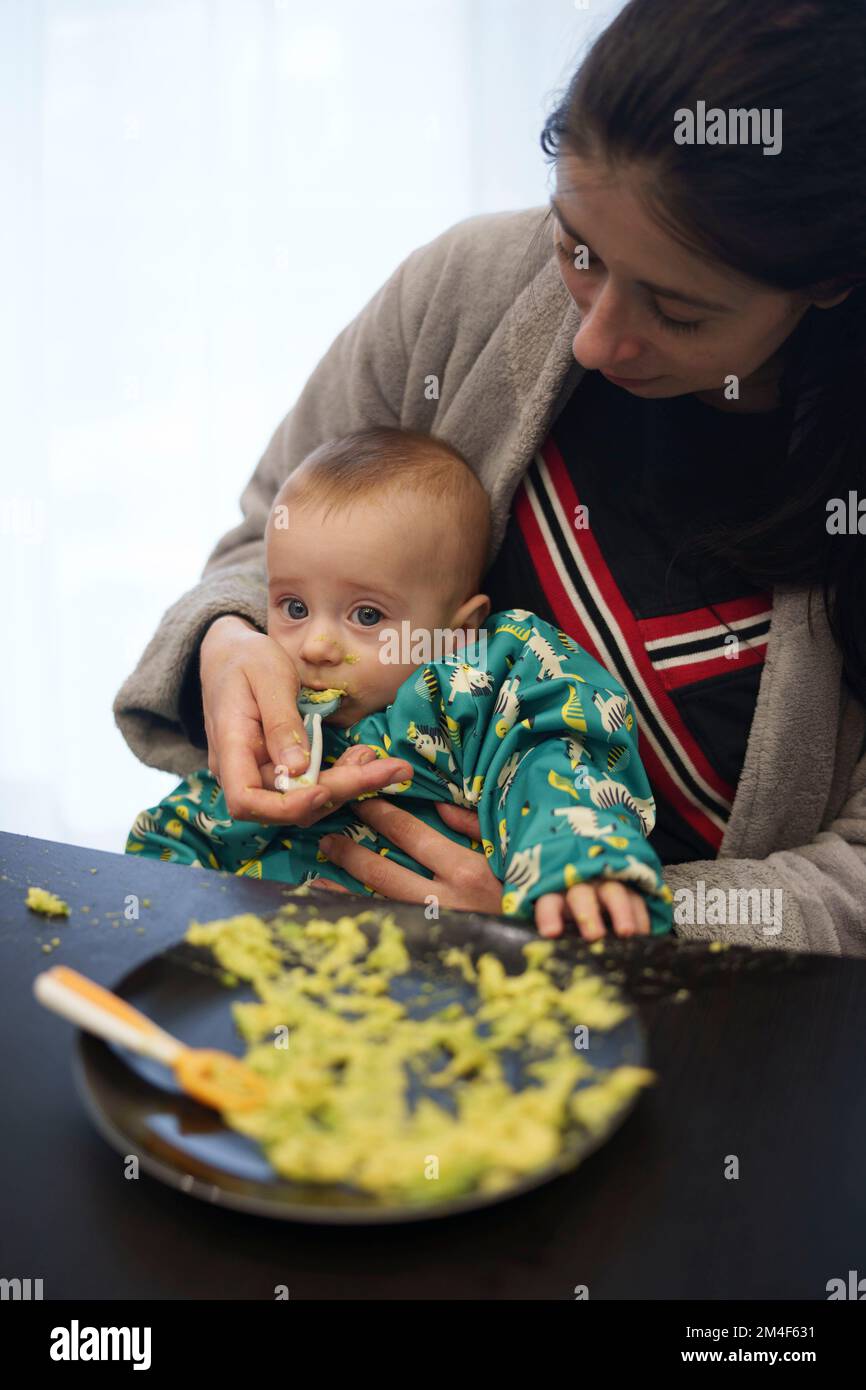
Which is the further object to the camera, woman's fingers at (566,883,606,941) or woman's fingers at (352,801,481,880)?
woman's fingers at (352,801,481,880)

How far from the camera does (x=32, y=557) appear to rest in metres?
2.54

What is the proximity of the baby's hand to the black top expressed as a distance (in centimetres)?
37

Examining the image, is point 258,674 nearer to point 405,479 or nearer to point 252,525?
point 405,479

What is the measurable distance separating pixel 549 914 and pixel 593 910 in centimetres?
3

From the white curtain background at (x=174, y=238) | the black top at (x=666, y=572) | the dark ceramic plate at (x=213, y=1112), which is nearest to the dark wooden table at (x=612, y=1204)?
the dark ceramic plate at (x=213, y=1112)

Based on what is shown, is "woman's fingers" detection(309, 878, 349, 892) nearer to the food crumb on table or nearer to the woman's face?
the food crumb on table

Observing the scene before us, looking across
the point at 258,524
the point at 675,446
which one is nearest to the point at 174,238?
the point at 258,524

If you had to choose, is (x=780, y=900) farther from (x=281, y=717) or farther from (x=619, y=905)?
(x=281, y=717)

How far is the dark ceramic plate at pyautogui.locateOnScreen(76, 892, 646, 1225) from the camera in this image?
0.48m

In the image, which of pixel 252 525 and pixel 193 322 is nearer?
pixel 252 525

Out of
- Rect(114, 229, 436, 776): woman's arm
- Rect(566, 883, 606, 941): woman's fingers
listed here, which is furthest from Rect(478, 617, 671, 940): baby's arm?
Rect(114, 229, 436, 776): woman's arm

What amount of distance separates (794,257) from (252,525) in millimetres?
764
